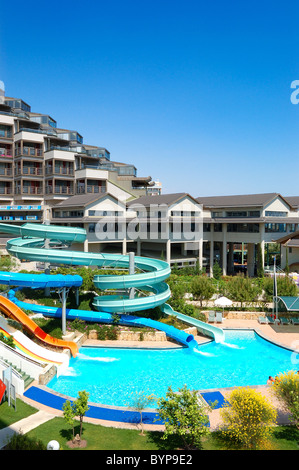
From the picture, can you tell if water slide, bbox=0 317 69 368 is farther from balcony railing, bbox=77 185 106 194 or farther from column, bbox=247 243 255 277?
balcony railing, bbox=77 185 106 194

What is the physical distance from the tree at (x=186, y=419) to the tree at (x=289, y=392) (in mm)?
3747

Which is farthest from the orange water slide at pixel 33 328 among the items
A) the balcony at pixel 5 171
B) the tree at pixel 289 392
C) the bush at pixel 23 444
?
the balcony at pixel 5 171

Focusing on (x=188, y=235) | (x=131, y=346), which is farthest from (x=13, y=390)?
(x=188, y=235)

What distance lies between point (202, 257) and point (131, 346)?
2759cm

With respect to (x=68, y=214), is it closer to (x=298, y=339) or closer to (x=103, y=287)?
(x=103, y=287)

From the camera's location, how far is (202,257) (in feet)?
163

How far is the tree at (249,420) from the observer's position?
37.8 feet

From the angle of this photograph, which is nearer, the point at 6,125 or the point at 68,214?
the point at 68,214

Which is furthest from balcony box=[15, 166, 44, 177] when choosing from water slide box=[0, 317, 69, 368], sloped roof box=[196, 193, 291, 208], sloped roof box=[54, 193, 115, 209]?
water slide box=[0, 317, 69, 368]

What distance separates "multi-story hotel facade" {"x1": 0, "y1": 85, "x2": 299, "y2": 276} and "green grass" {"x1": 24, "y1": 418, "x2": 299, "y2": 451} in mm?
33269

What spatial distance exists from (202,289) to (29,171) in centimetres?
3782

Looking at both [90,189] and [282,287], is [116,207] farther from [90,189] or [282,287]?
[282,287]

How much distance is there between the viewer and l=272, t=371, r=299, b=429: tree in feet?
42.5

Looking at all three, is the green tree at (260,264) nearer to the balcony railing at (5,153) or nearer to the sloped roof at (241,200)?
the sloped roof at (241,200)
